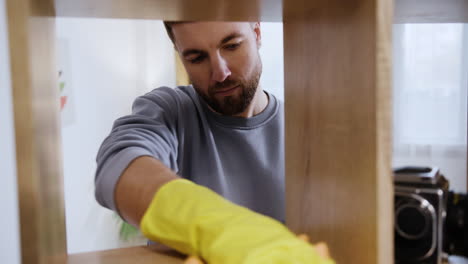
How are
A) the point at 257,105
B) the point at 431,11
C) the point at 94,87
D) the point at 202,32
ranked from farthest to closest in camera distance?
the point at 94,87 < the point at 257,105 < the point at 202,32 < the point at 431,11

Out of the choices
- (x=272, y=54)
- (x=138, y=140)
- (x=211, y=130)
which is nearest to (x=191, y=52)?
(x=211, y=130)

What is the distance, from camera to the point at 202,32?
1.19 m

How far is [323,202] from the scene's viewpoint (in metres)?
0.64

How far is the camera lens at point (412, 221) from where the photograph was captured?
1.89 feet

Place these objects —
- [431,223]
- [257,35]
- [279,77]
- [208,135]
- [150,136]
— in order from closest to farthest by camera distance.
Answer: [431,223] → [150,136] → [208,135] → [257,35] → [279,77]

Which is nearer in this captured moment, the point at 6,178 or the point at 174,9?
the point at 174,9

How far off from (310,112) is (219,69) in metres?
0.60

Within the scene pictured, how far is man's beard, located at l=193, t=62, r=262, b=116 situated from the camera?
1.29 meters

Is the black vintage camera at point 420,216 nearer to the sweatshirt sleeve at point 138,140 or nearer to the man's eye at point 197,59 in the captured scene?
the sweatshirt sleeve at point 138,140

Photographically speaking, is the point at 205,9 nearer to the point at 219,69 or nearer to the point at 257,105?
the point at 219,69

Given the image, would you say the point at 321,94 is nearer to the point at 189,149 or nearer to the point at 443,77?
the point at 189,149

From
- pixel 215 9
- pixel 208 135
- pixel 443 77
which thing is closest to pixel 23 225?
pixel 215 9

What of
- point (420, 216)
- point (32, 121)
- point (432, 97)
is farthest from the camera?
point (432, 97)

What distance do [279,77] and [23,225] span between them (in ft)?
8.46
